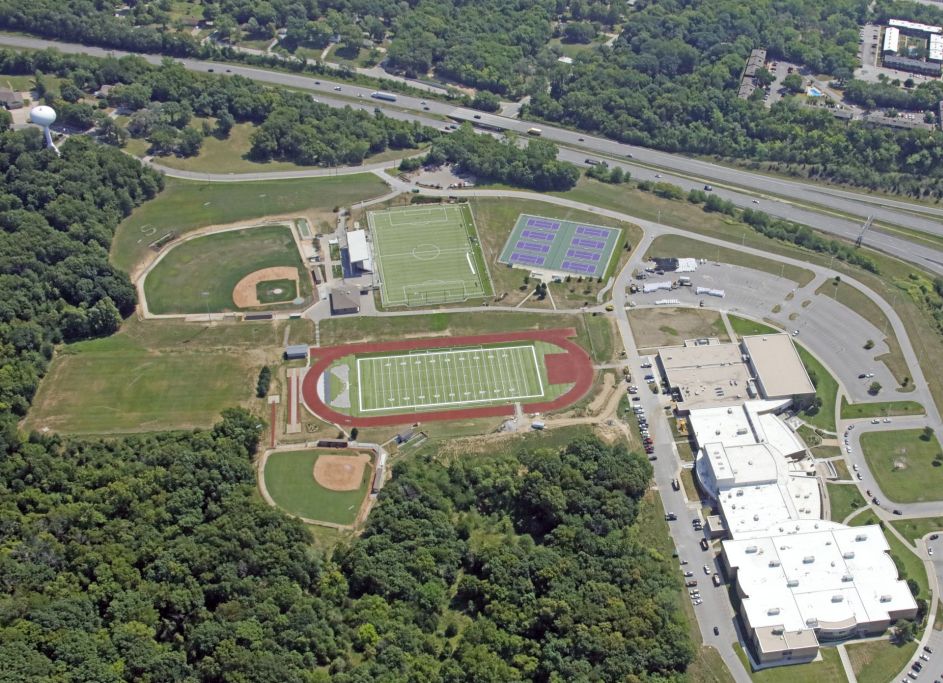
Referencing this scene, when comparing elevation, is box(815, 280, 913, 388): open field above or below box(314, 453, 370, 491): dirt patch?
above

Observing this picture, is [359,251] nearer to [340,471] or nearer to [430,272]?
[430,272]

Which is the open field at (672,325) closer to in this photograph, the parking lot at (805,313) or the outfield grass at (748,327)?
the outfield grass at (748,327)

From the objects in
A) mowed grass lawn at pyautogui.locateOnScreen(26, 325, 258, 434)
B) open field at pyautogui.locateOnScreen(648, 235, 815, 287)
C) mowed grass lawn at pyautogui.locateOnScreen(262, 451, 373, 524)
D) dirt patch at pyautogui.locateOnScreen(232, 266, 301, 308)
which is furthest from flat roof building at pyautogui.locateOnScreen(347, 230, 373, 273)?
open field at pyautogui.locateOnScreen(648, 235, 815, 287)

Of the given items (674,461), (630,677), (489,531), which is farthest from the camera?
(674,461)

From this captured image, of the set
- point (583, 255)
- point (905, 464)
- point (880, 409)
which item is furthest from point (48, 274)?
point (905, 464)

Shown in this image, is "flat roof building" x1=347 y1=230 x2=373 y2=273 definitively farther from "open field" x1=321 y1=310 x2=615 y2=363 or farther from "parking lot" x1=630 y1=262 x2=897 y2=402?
"parking lot" x1=630 y1=262 x2=897 y2=402

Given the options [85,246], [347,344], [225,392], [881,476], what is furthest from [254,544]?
[881,476]

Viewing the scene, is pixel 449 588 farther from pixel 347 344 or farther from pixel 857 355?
pixel 857 355
